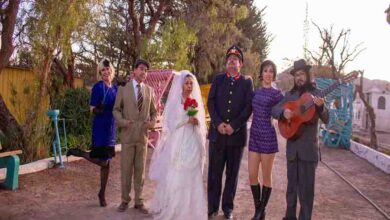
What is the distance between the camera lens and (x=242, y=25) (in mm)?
28891

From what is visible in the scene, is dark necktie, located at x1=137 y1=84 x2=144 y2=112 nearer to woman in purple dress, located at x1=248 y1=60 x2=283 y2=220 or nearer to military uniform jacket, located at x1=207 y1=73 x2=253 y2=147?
military uniform jacket, located at x1=207 y1=73 x2=253 y2=147

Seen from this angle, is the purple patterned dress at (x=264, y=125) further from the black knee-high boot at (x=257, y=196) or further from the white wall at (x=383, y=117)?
the white wall at (x=383, y=117)

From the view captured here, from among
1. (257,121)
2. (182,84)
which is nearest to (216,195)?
(257,121)

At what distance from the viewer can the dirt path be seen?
530 cm

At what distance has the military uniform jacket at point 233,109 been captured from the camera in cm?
515

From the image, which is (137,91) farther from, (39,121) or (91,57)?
(91,57)

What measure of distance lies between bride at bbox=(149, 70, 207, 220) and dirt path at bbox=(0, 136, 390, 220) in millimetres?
495

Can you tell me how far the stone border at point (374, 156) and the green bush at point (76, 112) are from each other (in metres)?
7.19

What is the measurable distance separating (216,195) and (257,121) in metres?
1.08

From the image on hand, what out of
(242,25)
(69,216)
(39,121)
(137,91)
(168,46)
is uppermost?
(242,25)

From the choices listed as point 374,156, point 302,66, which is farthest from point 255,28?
point 302,66

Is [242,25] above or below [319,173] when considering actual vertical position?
above

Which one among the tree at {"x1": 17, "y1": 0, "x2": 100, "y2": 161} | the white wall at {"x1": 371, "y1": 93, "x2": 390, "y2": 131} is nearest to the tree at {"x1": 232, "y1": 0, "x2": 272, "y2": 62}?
the tree at {"x1": 17, "y1": 0, "x2": 100, "y2": 161}

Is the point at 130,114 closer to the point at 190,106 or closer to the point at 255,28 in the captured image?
the point at 190,106
